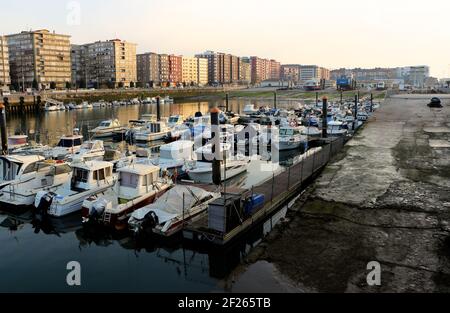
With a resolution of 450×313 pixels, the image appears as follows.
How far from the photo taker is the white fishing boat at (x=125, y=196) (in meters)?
16.2

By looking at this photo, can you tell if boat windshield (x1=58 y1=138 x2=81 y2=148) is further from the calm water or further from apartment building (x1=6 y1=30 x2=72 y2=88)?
apartment building (x1=6 y1=30 x2=72 y2=88)

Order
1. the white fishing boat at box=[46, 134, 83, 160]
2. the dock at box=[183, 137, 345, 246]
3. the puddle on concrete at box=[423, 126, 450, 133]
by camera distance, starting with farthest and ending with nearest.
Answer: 1. the puddle on concrete at box=[423, 126, 450, 133]
2. the white fishing boat at box=[46, 134, 83, 160]
3. the dock at box=[183, 137, 345, 246]

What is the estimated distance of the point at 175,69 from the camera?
185 metres

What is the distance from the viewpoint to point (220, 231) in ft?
45.4

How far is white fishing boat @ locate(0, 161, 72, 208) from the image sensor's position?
19016 millimetres

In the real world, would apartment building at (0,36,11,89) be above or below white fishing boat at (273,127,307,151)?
above

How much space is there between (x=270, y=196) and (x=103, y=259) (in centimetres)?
738

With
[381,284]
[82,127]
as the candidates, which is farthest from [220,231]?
[82,127]

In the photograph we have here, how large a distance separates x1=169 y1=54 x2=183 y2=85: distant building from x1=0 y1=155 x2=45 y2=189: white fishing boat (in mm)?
162136

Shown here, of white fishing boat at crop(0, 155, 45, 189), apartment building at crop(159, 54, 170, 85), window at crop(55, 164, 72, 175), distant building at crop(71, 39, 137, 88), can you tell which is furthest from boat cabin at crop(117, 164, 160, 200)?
apartment building at crop(159, 54, 170, 85)

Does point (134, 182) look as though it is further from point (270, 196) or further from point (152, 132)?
point (152, 132)

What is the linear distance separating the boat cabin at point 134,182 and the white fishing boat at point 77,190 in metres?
1.76

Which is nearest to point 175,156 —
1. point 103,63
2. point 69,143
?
point 69,143

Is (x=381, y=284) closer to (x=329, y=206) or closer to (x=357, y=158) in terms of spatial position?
(x=329, y=206)
